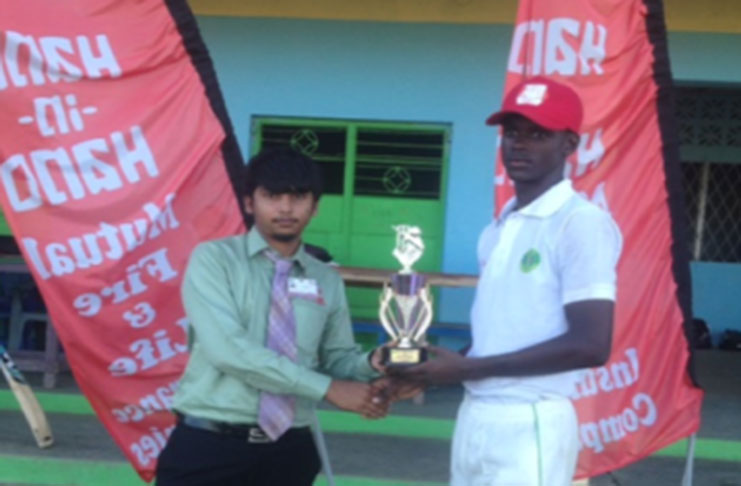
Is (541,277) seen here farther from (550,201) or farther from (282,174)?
(282,174)

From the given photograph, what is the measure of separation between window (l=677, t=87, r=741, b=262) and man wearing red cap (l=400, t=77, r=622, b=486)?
737 centimetres

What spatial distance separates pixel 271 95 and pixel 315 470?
4791mm

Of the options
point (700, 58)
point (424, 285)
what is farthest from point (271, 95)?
point (424, 285)

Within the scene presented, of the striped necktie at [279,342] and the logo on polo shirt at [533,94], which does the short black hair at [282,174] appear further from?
the logo on polo shirt at [533,94]

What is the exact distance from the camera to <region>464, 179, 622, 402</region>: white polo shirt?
2705 mm

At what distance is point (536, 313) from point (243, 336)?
2.54 feet

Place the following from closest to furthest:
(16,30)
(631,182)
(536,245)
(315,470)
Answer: (536,245)
(315,470)
(16,30)
(631,182)

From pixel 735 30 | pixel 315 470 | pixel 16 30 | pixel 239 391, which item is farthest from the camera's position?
pixel 735 30

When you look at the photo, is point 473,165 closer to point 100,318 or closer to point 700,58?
point 700,58

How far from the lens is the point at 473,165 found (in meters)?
7.79

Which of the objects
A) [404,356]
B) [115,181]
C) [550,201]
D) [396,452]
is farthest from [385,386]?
[396,452]

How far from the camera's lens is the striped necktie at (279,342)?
3.16m

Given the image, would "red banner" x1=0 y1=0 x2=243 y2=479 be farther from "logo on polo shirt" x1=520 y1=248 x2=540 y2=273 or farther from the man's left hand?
"logo on polo shirt" x1=520 y1=248 x2=540 y2=273

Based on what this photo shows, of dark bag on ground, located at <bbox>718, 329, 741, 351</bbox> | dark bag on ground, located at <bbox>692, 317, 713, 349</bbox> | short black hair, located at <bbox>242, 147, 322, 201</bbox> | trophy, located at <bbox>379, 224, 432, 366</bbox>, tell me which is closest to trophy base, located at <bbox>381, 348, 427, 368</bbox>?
trophy, located at <bbox>379, 224, 432, 366</bbox>
